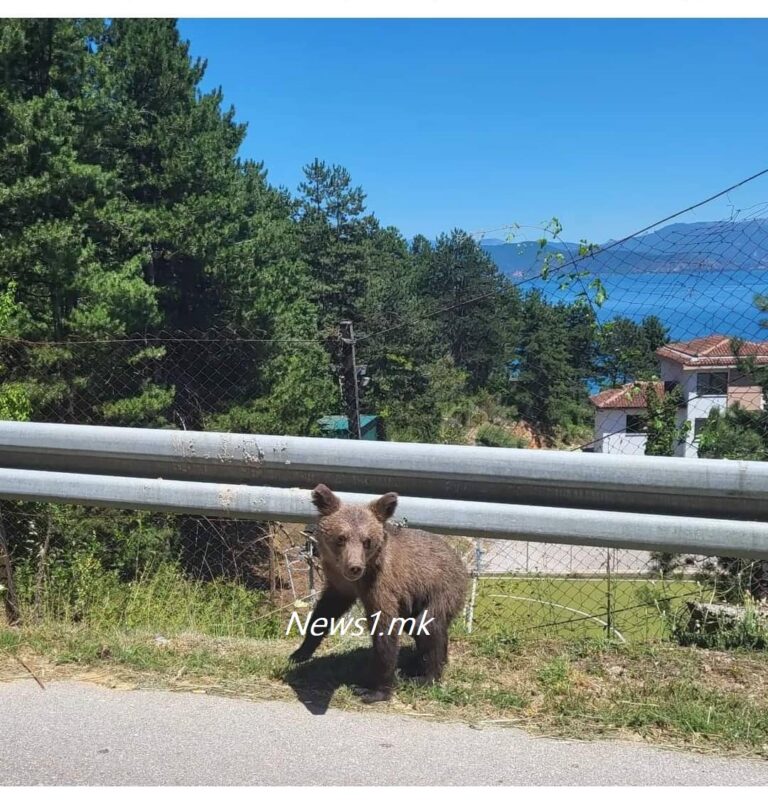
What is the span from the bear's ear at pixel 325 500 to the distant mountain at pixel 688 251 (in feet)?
11.8

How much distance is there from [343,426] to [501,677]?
22461 millimetres

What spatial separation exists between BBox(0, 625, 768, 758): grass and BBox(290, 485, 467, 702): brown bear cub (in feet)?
0.46

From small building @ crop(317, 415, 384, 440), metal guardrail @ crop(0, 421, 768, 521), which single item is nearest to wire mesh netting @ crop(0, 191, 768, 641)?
metal guardrail @ crop(0, 421, 768, 521)

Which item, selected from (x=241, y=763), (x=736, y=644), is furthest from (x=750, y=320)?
(x=241, y=763)

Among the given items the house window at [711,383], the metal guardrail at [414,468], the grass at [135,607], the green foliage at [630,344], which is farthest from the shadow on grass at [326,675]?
the house window at [711,383]

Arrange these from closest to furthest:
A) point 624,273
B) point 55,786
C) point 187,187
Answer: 1. point 55,786
2. point 624,273
3. point 187,187

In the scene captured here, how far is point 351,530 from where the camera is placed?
3592 millimetres

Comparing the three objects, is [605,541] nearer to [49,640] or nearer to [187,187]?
[49,640]

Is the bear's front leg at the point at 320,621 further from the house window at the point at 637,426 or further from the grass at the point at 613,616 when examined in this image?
the house window at the point at 637,426

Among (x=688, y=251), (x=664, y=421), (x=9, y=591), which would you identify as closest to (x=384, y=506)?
(x=9, y=591)

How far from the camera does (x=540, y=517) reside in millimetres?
3848

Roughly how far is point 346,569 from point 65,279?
61.0ft

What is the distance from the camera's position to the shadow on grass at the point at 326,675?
363 cm

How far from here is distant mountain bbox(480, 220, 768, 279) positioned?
5.55 meters
